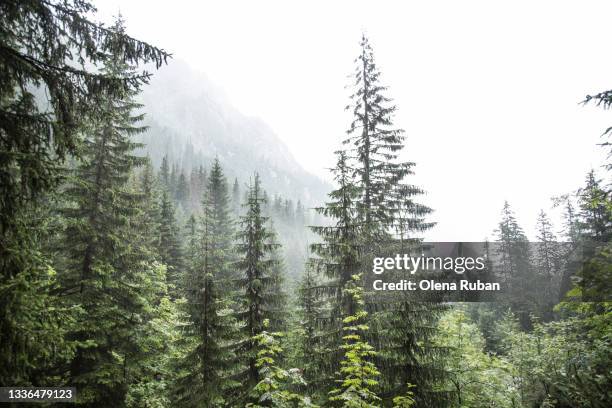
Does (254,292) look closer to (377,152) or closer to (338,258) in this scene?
(338,258)

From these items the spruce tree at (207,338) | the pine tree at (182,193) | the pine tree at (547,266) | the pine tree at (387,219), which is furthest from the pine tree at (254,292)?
the pine tree at (182,193)

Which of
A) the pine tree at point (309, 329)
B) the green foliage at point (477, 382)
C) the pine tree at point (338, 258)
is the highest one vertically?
the pine tree at point (338, 258)

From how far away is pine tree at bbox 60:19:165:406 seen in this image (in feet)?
37.7

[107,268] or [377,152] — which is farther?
[377,152]

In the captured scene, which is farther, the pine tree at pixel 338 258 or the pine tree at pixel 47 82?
the pine tree at pixel 338 258

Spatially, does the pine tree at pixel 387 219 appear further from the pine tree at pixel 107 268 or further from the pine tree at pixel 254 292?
the pine tree at pixel 107 268

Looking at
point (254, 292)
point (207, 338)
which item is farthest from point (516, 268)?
point (207, 338)

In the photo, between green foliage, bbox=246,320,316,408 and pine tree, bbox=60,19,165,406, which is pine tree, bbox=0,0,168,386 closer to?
green foliage, bbox=246,320,316,408

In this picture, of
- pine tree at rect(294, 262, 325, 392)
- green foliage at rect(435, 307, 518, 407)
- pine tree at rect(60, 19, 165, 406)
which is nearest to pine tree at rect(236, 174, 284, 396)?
pine tree at rect(294, 262, 325, 392)

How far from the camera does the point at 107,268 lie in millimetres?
11977

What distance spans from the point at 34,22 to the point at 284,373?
24.8ft

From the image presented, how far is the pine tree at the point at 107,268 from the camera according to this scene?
452 inches

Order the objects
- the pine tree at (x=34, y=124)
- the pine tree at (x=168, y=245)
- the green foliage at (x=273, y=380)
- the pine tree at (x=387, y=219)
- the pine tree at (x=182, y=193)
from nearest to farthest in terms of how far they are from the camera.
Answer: the pine tree at (x=34, y=124), the green foliage at (x=273, y=380), the pine tree at (x=387, y=219), the pine tree at (x=168, y=245), the pine tree at (x=182, y=193)

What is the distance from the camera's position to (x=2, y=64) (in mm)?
4703
